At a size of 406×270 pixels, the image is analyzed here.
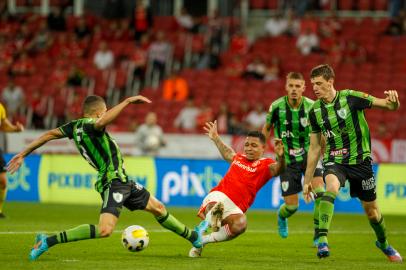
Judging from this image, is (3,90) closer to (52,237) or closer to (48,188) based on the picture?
(48,188)

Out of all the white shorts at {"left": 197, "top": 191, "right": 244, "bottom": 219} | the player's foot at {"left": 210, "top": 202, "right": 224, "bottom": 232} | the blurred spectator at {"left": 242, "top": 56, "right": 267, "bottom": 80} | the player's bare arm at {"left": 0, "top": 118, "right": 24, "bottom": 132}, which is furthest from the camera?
the blurred spectator at {"left": 242, "top": 56, "right": 267, "bottom": 80}

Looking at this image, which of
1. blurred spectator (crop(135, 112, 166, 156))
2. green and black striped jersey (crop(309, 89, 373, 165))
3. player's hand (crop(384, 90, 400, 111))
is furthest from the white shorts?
blurred spectator (crop(135, 112, 166, 156))

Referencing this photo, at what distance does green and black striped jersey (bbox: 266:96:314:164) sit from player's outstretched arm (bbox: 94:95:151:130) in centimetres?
374

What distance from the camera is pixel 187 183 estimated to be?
836 inches

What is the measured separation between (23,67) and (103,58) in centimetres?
267

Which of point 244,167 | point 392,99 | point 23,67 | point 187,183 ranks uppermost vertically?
point 392,99

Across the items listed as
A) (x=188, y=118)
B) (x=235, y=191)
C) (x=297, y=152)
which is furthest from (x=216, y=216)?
(x=188, y=118)

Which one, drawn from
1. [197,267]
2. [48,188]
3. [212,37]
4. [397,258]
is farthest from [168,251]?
[212,37]

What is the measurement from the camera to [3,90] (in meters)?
28.0

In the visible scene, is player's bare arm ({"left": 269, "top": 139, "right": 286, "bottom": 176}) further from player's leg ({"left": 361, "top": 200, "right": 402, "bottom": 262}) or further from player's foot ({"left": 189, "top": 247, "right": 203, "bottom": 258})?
player's foot ({"left": 189, "top": 247, "right": 203, "bottom": 258})

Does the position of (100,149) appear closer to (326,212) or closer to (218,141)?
(218,141)

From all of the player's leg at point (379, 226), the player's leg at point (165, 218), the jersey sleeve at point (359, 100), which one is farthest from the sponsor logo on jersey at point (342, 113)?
the player's leg at point (165, 218)

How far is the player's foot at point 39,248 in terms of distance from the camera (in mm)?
10367

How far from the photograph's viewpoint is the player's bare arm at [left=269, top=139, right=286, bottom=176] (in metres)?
10.6
